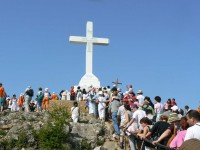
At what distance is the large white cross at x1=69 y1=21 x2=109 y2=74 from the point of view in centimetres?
3281

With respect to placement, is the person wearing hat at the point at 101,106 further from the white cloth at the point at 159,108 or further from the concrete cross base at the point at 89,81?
the concrete cross base at the point at 89,81

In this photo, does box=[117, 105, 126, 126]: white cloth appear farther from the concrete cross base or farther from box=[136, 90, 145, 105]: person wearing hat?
the concrete cross base

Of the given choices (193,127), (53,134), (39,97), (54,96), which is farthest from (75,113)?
(193,127)

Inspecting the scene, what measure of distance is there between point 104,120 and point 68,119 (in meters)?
3.30

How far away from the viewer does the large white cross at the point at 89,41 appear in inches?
1292

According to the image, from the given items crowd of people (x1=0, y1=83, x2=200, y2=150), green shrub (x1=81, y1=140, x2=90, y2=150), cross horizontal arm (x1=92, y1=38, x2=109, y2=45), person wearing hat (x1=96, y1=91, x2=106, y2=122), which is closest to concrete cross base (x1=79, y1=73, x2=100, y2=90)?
cross horizontal arm (x1=92, y1=38, x2=109, y2=45)

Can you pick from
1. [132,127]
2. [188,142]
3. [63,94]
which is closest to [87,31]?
[63,94]

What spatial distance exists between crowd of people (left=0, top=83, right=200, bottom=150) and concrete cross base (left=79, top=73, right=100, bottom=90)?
3.69m

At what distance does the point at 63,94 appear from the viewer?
1089 inches

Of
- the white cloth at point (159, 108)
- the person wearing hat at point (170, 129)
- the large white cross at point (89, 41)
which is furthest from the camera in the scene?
the large white cross at point (89, 41)

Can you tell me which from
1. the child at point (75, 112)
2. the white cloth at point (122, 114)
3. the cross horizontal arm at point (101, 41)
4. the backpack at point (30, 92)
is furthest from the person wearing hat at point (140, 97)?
the cross horizontal arm at point (101, 41)

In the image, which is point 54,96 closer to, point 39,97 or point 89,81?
point 39,97

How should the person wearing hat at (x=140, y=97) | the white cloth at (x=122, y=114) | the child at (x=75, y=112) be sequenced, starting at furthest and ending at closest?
the child at (x=75, y=112) → the person wearing hat at (x=140, y=97) → the white cloth at (x=122, y=114)

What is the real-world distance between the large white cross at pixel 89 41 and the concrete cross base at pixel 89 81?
65 centimetres
